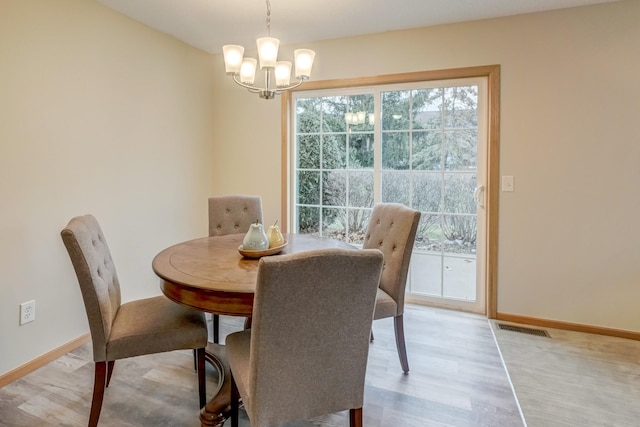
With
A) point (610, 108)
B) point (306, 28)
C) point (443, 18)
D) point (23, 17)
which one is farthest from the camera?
point (306, 28)

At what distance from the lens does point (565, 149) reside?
8.46 ft

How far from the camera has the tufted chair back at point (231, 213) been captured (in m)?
2.75

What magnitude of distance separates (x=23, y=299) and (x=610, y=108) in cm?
395

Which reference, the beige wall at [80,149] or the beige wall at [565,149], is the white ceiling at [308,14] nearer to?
the beige wall at [565,149]

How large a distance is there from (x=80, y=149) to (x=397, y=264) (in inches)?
86.2

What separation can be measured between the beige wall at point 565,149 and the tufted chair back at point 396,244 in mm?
1146

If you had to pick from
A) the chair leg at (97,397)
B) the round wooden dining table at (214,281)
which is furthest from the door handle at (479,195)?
the chair leg at (97,397)

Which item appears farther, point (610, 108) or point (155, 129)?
point (155, 129)

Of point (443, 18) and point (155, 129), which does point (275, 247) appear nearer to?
point (155, 129)

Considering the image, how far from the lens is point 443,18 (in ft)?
8.88

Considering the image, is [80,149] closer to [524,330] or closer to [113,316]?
[113,316]

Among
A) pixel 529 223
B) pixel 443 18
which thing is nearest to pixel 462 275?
pixel 529 223

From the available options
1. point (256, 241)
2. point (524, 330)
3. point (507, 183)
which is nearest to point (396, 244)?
point (256, 241)

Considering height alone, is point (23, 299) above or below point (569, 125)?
below
